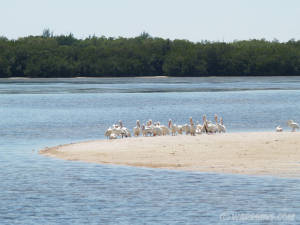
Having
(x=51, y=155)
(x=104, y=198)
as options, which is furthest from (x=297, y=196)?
(x=51, y=155)

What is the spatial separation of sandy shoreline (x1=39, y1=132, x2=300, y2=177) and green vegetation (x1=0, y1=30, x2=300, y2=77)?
105 meters

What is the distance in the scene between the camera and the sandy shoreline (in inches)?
779

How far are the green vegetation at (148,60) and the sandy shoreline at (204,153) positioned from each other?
10498cm

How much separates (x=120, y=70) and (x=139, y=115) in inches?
3607

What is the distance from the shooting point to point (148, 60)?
13412cm

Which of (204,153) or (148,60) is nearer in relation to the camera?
(204,153)

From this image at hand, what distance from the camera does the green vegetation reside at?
129625mm

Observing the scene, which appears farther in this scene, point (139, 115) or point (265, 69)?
point (265, 69)

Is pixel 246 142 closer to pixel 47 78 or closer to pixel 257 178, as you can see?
pixel 257 178

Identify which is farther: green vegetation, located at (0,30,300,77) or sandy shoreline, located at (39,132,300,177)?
green vegetation, located at (0,30,300,77)

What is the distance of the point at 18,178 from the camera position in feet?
63.7

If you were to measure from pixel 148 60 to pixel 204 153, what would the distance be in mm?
112758

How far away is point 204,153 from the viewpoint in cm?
2177

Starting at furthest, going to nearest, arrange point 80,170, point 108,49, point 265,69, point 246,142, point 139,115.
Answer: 1. point 108,49
2. point 265,69
3. point 139,115
4. point 246,142
5. point 80,170
